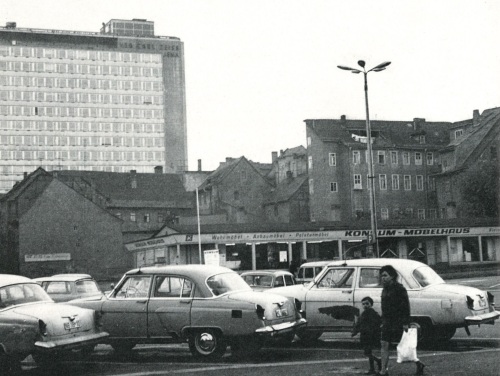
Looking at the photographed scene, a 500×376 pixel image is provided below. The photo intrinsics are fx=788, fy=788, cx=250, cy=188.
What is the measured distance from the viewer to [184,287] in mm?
14203

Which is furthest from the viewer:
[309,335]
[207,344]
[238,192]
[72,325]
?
[238,192]

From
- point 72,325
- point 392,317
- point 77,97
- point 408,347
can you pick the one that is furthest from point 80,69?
point 408,347

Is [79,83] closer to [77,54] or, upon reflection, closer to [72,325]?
[77,54]

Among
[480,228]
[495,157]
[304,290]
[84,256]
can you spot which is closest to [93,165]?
[84,256]

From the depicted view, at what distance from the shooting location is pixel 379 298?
14664mm

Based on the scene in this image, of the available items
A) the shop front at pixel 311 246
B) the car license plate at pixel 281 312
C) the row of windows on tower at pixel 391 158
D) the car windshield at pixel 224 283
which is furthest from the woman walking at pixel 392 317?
the row of windows on tower at pixel 391 158

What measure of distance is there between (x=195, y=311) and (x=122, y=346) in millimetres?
1962

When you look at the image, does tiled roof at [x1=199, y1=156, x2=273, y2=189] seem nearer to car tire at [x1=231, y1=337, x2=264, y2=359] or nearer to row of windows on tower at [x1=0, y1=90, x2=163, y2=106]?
row of windows on tower at [x1=0, y1=90, x2=163, y2=106]

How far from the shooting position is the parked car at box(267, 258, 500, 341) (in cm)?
1420

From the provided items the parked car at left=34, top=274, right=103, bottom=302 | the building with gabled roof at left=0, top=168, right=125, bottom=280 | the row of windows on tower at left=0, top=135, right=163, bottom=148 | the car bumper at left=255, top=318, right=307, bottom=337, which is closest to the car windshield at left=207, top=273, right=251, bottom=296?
the car bumper at left=255, top=318, right=307, bottom=337

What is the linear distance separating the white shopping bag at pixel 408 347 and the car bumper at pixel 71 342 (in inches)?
208

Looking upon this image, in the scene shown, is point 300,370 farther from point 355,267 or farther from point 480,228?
point 480,228

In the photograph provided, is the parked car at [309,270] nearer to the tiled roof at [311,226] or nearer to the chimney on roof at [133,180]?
the tiled roof at [311,226]

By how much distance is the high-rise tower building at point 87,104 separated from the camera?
132 meters
